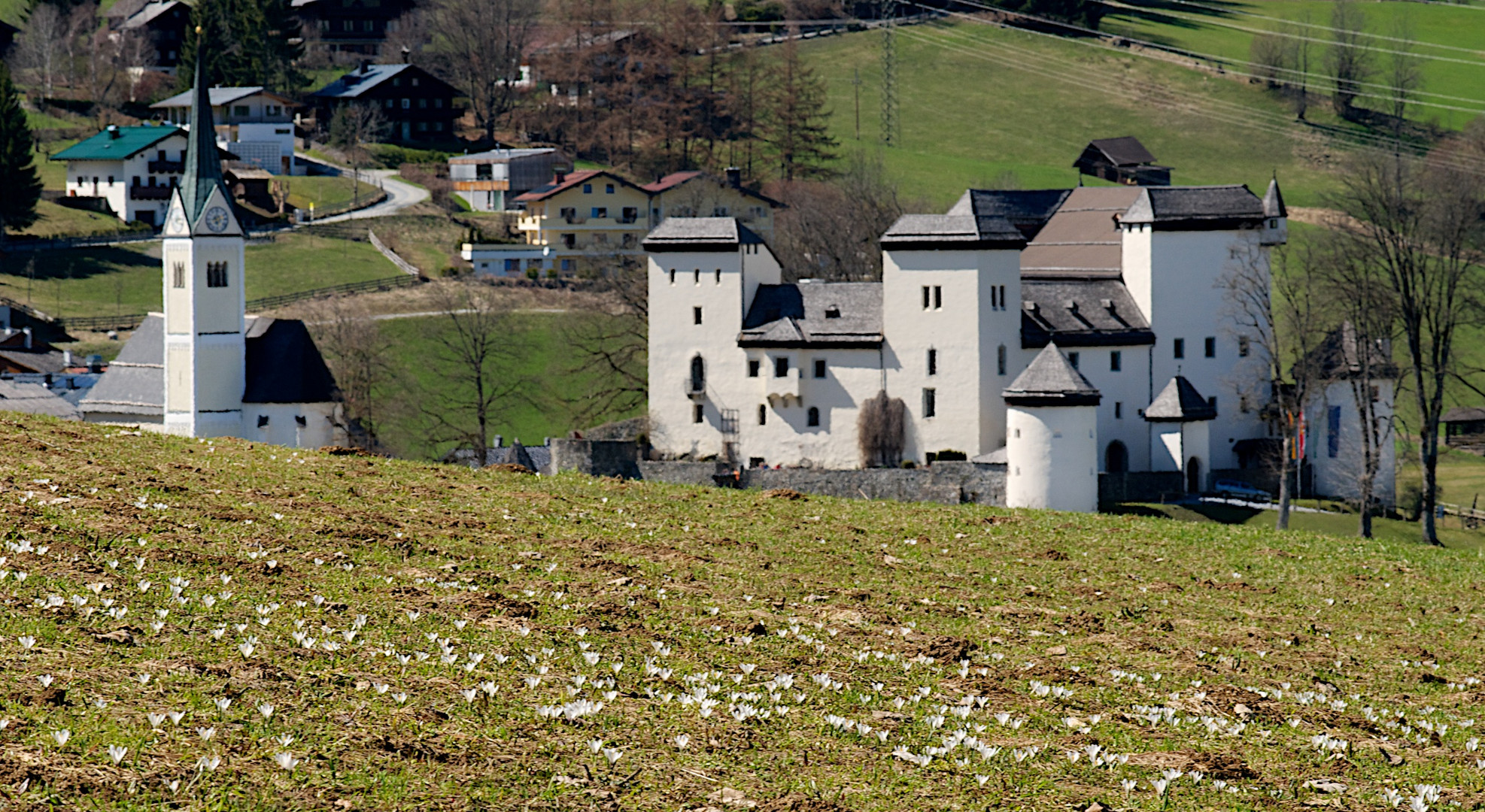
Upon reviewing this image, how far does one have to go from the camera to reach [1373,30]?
167 metres

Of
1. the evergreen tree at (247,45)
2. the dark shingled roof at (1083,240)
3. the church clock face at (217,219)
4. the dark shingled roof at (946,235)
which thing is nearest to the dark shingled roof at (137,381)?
the church clock face at (217,219)

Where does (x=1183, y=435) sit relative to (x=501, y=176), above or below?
below

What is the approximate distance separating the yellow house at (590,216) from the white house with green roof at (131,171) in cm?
2303

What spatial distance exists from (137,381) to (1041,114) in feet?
311

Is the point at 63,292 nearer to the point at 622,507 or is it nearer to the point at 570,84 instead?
the point at 570,84

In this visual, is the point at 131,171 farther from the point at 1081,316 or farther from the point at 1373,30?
the point at 1373,30

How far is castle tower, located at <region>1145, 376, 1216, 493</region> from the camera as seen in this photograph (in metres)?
61.9

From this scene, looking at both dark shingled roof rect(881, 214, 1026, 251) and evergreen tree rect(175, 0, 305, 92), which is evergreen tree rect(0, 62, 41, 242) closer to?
evergreen tree rect(175, 0, 305, 92)

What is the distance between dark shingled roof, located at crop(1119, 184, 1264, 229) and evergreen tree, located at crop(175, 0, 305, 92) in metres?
94.3

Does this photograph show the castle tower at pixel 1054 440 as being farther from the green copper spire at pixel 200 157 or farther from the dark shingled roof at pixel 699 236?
the green copper spire at pixel 200 157

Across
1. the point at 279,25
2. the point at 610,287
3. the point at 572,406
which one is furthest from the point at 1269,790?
the point at 279,25

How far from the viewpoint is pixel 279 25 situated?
15100 cm

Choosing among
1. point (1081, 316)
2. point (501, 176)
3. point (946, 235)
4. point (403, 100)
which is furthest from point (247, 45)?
Answer: point (1081, 316)

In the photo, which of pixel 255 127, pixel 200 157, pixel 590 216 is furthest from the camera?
pixel 255 127
